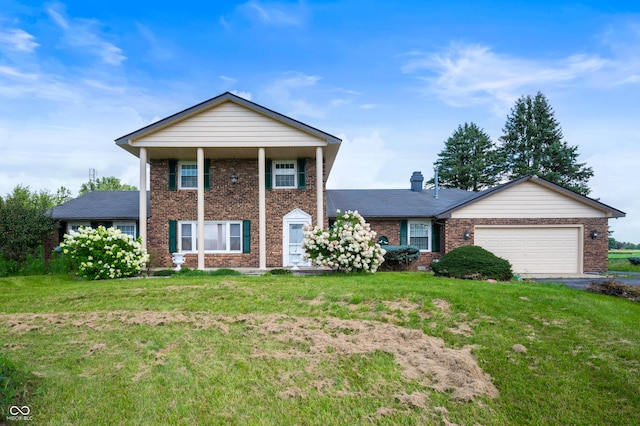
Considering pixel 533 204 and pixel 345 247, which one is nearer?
pixel 345 247

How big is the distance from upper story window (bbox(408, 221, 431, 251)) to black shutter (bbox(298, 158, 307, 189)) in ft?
17.5

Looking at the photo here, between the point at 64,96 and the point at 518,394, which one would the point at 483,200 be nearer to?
the point at 518,394

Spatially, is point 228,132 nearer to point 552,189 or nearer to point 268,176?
point 268,176

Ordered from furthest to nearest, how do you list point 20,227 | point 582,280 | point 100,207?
point 100,207 → point 20,227 → point 582,280

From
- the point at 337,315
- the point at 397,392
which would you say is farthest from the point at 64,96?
the point at 397,392

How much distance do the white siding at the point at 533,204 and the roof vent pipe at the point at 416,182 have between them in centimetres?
681

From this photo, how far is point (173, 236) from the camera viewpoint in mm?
16266

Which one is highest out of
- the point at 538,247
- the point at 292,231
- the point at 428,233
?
the point at 292,231

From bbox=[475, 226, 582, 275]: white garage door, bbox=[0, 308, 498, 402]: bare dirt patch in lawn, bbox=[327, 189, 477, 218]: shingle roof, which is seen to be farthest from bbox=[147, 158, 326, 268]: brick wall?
bbox=[0, 308, 498, 402]: bare dirt patch in lawn

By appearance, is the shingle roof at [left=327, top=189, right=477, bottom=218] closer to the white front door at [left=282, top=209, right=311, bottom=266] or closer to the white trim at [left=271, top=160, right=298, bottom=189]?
the white front door at [left=282, top=209, right=311, bottom=266]

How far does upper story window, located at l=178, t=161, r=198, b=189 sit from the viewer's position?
54.1 ft

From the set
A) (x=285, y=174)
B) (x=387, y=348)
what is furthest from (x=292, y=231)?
(x=387, y=348)

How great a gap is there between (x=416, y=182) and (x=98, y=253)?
1723 centimetres

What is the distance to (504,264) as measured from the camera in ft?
41.4
